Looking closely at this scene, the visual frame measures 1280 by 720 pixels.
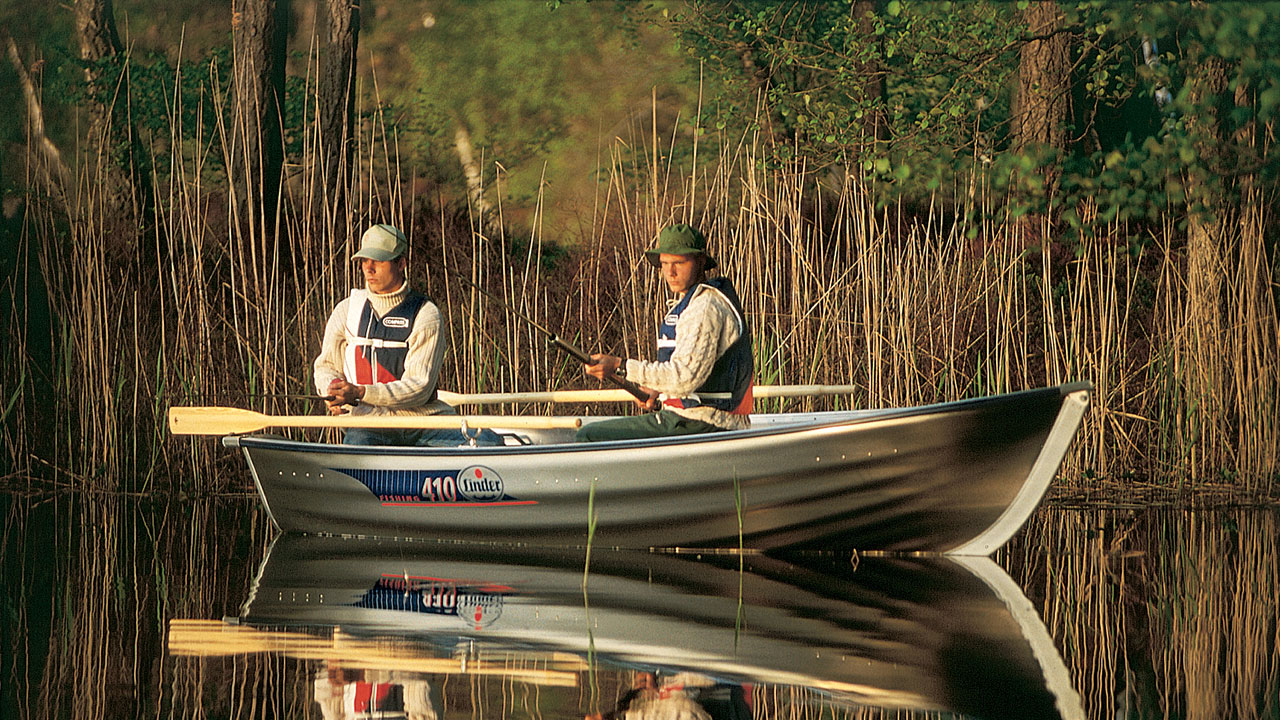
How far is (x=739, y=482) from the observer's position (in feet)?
18.5

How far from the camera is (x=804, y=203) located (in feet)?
39.3

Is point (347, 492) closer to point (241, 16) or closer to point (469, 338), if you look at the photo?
point (469, 338)

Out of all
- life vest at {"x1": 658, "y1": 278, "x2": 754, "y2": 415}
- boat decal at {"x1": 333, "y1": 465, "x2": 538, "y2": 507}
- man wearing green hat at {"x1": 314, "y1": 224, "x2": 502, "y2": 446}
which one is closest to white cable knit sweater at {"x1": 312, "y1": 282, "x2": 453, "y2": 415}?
man wearing green hat at {"x1": 314, "y1": 224, "x2": 502, "y2": 446}

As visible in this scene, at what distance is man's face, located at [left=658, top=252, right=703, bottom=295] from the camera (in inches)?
223

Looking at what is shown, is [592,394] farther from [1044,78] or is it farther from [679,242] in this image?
[1044,78]

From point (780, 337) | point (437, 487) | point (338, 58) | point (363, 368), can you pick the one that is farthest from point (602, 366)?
point (338, 58)

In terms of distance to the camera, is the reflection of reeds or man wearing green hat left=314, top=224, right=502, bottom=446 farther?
man wearing green hat left=314, top=224, right=502, bottom=446

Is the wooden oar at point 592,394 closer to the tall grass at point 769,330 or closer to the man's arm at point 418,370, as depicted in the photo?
the man's arm at point 418,370

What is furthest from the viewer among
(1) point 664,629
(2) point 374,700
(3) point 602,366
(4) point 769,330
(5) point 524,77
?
(5) point 524,77

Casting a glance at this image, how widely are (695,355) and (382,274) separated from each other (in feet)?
4.32

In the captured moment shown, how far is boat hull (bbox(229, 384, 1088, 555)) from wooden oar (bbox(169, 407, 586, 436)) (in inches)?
4.0

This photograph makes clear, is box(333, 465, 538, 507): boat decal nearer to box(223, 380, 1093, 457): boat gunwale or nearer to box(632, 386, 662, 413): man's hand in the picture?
box(223, 380, 1093, 457): boat gunwale

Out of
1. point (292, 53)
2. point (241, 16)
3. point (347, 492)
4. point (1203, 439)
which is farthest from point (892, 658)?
point (292, 53)

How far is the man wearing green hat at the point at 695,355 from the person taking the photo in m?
5.56
